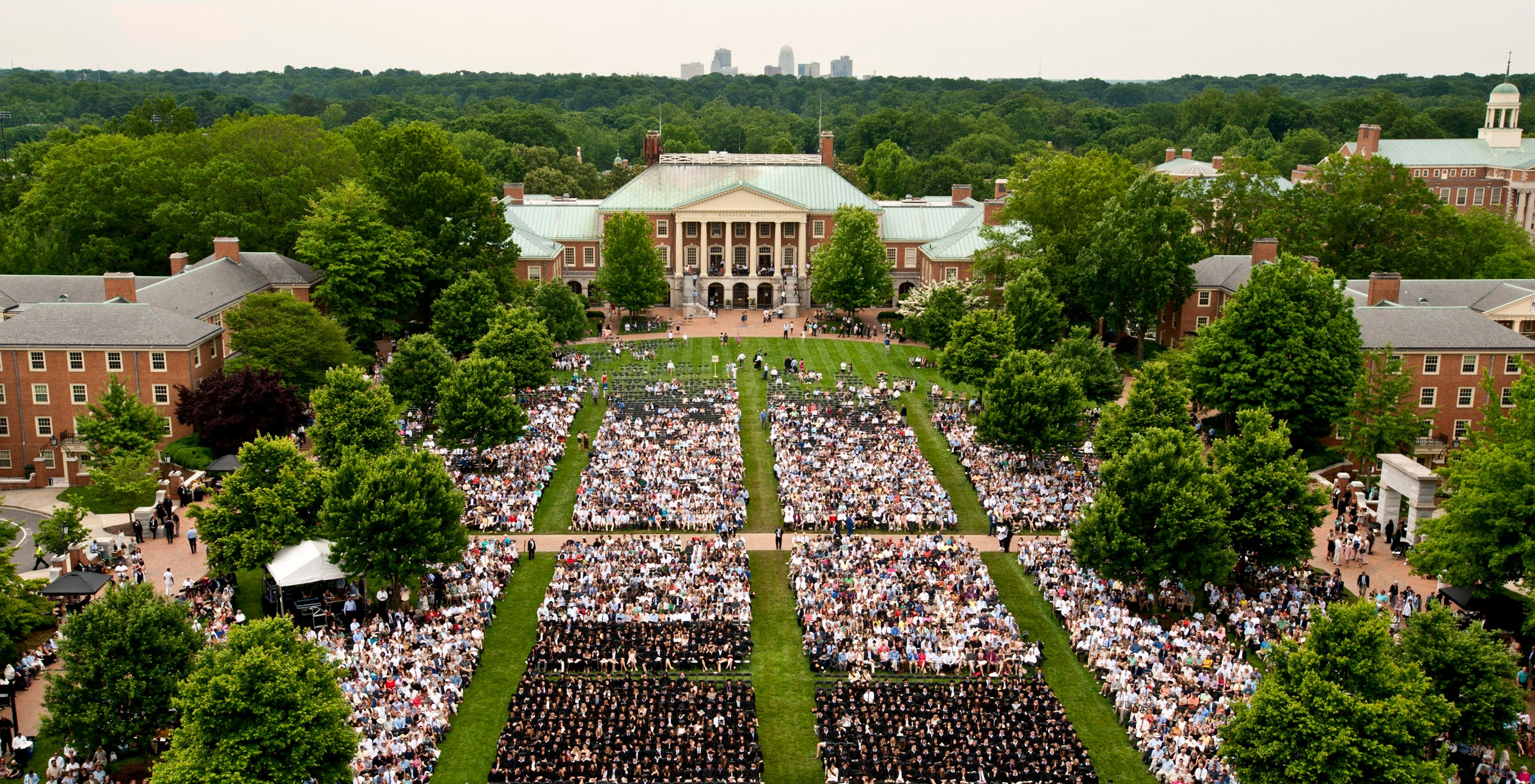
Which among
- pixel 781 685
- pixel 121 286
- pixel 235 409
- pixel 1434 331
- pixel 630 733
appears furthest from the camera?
pixel 121 286

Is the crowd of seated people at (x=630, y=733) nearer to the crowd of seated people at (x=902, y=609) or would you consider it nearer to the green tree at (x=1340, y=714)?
the crowd of seated people at (x=902, y=609)

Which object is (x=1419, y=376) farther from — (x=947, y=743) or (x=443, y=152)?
(x=443, y=152)

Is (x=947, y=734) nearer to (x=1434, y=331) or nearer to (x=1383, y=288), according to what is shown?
(x=1434, y=331)

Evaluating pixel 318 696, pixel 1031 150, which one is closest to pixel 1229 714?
pixel 318 696

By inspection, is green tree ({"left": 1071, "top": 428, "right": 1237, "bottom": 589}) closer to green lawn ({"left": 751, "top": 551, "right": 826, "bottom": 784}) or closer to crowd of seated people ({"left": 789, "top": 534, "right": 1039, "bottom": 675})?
crowd of seated people ({"left": 789, "top": 534, "right": 1039, "bottom": 675})

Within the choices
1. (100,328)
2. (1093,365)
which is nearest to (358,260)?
(100,328)
